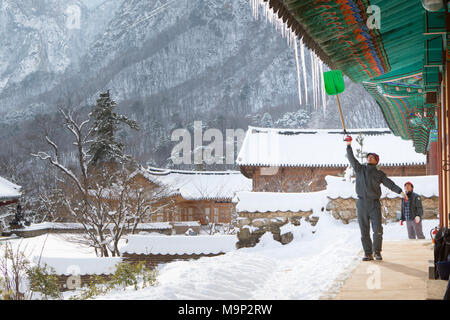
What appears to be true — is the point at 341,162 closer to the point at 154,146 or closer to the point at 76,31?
the point at 154,146

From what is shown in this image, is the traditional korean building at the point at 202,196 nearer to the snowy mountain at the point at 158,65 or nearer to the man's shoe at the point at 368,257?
the man's shoe at the point at 368,257

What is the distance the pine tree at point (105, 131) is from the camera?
31312mm

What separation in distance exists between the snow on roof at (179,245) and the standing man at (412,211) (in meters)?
6.31

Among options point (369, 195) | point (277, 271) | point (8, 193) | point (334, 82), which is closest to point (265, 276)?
point (277, 271)

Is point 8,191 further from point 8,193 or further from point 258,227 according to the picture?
point 258,227

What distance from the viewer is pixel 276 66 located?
105m

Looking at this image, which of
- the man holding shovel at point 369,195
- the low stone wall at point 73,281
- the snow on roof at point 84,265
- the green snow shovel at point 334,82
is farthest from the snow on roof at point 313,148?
the man holding shovel at point 369,195

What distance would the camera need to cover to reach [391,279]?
443 centimetres

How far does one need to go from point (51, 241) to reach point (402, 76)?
77.9 feet

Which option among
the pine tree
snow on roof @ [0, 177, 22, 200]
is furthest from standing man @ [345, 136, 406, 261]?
the pine tree

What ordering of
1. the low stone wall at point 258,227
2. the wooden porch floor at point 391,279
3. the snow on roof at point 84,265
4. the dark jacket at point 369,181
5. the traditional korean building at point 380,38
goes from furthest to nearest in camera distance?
the snow on roof at point 84,265
the low stone wall at point 258,227
the dark jacket at point 369,181
the traditional korean building at point 380,38
the wooden porch floor at point 391,279

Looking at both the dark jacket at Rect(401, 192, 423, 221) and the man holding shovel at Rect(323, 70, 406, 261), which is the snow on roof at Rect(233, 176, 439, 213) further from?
the man holding shovel at Rect(323, 70, 406, 261)

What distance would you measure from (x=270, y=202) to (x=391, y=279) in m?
5.73

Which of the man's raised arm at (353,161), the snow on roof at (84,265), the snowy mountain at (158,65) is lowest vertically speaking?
the snow on roof at (84,265)
